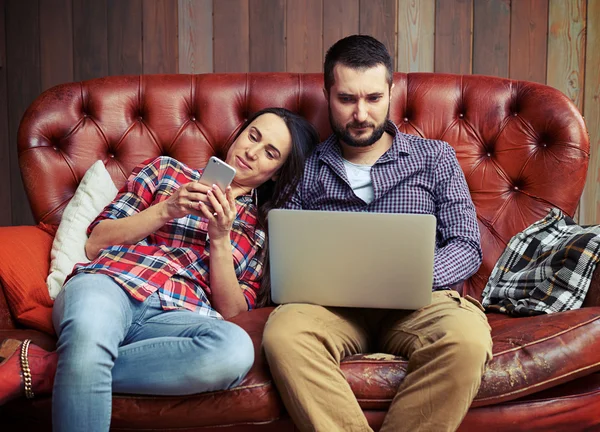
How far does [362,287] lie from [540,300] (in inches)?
19.9

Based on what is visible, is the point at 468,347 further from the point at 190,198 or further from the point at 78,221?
the point at 78,221

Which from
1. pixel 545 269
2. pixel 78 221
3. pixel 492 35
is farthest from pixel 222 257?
pixel 492 35

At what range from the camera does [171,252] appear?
1.58m

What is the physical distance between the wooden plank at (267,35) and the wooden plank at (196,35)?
177 millimetres

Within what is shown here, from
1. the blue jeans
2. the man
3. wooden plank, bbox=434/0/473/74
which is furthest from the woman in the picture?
wooden plank, bbox=434/0/473/74

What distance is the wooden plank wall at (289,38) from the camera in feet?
7.97

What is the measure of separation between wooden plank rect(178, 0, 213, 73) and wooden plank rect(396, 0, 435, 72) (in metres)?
0.76

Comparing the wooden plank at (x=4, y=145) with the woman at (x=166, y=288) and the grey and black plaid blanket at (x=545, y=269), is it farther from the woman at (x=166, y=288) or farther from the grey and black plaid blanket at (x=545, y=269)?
the grey and black plaid blanket at (x=545, y=269)

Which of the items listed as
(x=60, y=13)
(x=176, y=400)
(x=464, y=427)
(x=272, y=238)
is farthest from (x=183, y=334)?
(x=60, y=13)

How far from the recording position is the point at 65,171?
1.88 metres

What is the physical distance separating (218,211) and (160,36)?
1426 millimetres

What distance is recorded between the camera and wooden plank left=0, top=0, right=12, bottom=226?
8.92ft

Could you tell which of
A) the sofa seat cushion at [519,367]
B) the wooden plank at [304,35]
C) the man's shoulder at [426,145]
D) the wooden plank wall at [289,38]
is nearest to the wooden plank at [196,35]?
the wooden plank wall at [289,38]

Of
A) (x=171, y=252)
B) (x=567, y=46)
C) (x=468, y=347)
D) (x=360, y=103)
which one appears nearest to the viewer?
(x=468, y=347)
